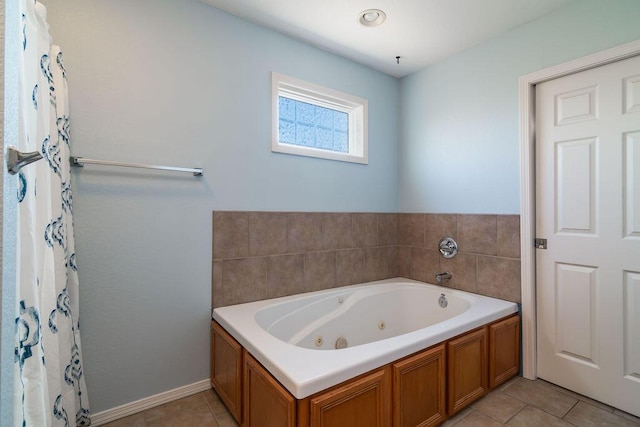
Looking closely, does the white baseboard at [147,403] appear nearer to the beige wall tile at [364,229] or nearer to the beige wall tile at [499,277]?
the beige wall tile at [364,229]

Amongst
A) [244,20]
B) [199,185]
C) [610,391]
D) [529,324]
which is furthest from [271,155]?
[610,391]

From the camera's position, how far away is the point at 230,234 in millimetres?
2061

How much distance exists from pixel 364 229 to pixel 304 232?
0.65 m

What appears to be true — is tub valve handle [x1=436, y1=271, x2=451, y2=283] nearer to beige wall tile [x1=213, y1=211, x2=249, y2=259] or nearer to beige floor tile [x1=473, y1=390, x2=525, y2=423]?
beige floor tile [x1=473, y1=390, x2=525, y2=423]

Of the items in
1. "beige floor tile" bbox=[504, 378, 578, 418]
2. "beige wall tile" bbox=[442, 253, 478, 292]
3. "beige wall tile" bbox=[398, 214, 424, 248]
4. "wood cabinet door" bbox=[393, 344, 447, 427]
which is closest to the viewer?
"wood cabinet door" bbox=[393, 344, 447, 427]

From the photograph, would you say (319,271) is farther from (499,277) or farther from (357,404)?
(499,277)

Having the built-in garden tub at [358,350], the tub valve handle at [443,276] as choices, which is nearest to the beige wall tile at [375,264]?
the built-in garden tub at [358,350]

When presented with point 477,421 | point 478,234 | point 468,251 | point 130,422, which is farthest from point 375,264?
point 130,422

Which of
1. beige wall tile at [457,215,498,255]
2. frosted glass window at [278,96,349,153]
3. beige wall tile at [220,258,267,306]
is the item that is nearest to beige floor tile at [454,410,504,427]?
beige wall tile at [457,215,498,255]

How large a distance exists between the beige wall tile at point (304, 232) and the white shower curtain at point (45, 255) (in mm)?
1317

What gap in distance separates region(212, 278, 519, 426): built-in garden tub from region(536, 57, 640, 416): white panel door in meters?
0.32

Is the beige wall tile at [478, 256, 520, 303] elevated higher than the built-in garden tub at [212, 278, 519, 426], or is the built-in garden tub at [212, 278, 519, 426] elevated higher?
the beige wall tile at [478, 256, 520, 303]

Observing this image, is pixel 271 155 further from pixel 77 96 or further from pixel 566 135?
pixel 566 135

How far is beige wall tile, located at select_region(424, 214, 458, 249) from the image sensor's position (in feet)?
8.41
